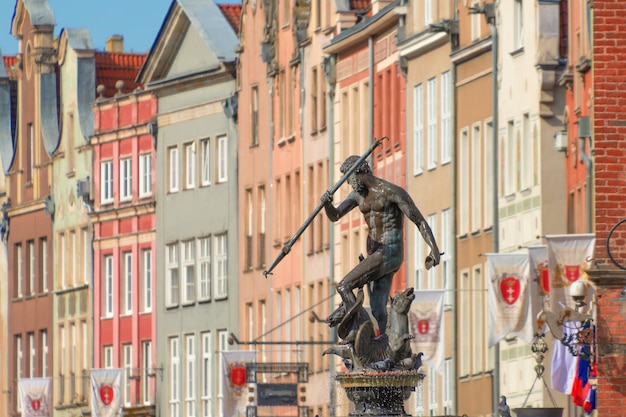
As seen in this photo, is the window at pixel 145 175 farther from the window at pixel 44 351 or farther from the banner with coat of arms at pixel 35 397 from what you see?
the window at pixel 44 351

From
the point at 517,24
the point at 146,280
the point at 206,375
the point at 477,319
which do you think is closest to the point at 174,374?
the point at 206,375

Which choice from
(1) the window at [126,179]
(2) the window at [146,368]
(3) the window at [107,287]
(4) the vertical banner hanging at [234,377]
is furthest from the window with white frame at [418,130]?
(3) the window at [107,287]

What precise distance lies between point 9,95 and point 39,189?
241 inches

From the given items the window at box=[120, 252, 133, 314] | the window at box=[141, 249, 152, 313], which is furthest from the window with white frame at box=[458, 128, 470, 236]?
the window at box=[120, 252, 133, 314]

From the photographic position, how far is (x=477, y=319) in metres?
65.5

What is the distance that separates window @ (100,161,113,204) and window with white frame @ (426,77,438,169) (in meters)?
28.8

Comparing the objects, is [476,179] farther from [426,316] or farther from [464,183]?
[426,316]

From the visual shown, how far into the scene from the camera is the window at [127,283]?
9619 cm

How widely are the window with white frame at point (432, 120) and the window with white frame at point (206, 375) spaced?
2188 cm

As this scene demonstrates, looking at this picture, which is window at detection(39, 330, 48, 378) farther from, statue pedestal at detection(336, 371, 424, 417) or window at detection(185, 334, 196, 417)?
statue pedestal at detection(336, 371, 424, 417)

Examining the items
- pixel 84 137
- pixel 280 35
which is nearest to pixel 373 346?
pixel 280 35

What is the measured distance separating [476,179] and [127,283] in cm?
3242

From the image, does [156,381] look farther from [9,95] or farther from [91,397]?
[9,95]

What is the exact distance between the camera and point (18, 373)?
10519cm
